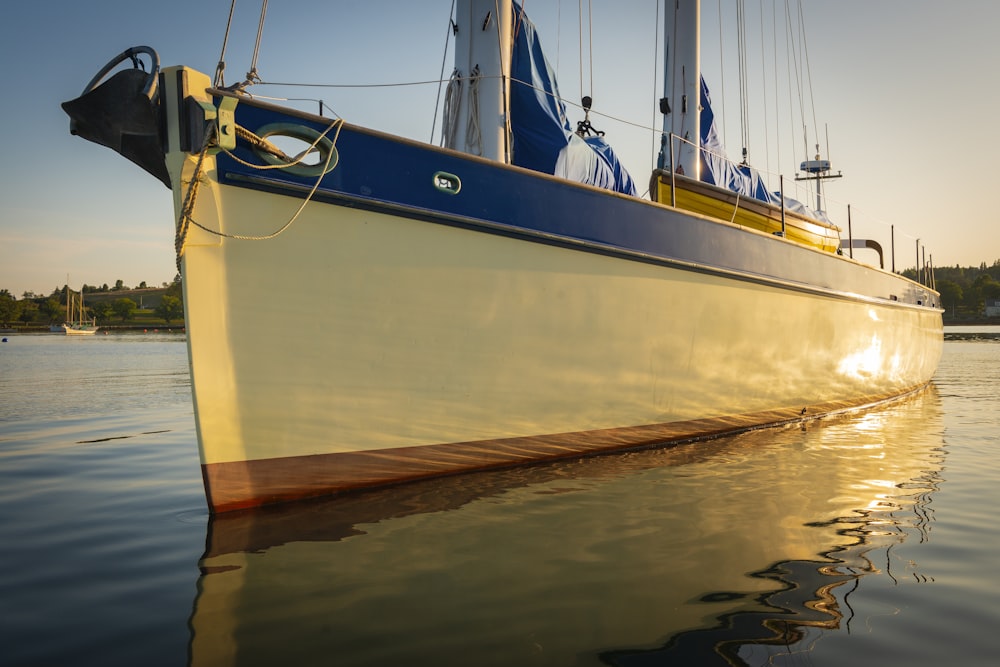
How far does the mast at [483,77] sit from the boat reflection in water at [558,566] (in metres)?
2.81

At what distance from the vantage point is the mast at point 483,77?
542cm

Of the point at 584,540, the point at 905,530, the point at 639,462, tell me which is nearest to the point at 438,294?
the point at 584,540

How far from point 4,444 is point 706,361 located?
6424 millimetres

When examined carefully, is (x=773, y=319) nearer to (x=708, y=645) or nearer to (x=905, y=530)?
(x=905, y=530)

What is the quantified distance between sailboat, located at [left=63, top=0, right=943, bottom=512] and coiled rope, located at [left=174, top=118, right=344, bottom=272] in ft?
0.05

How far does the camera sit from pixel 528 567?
2758mm

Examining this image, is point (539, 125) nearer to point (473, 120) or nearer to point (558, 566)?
point (473, 120)

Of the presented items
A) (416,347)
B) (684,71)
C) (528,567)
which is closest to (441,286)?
(416,347)

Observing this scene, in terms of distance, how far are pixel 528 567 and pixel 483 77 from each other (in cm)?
417

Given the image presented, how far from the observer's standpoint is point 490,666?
1.93 metres

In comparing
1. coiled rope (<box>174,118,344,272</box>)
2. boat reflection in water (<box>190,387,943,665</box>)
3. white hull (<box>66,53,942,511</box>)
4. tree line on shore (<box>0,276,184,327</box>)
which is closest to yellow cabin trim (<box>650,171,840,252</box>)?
white hull (<box>66,53,942,511</box>)

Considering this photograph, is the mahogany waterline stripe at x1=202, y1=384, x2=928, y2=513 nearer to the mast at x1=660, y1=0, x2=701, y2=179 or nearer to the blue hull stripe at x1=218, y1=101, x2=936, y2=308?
the blue hull stripe at x1=218, y1=101, x2=936, y2=308

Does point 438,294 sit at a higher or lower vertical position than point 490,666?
higher

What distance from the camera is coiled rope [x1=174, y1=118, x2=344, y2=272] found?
3.38 metres
